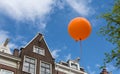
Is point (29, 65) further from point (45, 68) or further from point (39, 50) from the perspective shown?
point (39, 50)

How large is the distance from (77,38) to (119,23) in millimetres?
4571

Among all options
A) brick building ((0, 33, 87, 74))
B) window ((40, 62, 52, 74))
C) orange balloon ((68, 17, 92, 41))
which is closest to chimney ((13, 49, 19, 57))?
brick building ((0, 33, 87, 74))

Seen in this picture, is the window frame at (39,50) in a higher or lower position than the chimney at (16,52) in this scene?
higher

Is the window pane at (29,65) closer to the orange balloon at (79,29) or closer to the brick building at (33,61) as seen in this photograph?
the brick building at (33,61)

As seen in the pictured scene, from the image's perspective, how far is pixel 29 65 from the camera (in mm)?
23875

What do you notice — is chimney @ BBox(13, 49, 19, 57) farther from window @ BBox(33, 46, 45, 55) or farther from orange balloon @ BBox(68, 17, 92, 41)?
orange balloon @ BBox(68, 17, 92, 41)

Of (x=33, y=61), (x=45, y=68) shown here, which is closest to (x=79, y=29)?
(x=33, y=61)

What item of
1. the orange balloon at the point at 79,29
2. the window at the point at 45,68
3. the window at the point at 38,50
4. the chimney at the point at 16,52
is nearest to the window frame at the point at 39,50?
the window at the point at 38,50

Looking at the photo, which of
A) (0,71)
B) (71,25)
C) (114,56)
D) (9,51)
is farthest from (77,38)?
(9,51)

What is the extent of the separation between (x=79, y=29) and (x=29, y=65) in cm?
1490

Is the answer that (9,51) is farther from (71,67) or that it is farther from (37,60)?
(71,67)

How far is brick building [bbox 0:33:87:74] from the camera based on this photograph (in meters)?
22.8

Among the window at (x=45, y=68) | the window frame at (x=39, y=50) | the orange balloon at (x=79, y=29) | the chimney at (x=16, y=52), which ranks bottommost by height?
the orange balloon at (x=79, y=29)

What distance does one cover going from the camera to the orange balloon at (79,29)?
9680mm
